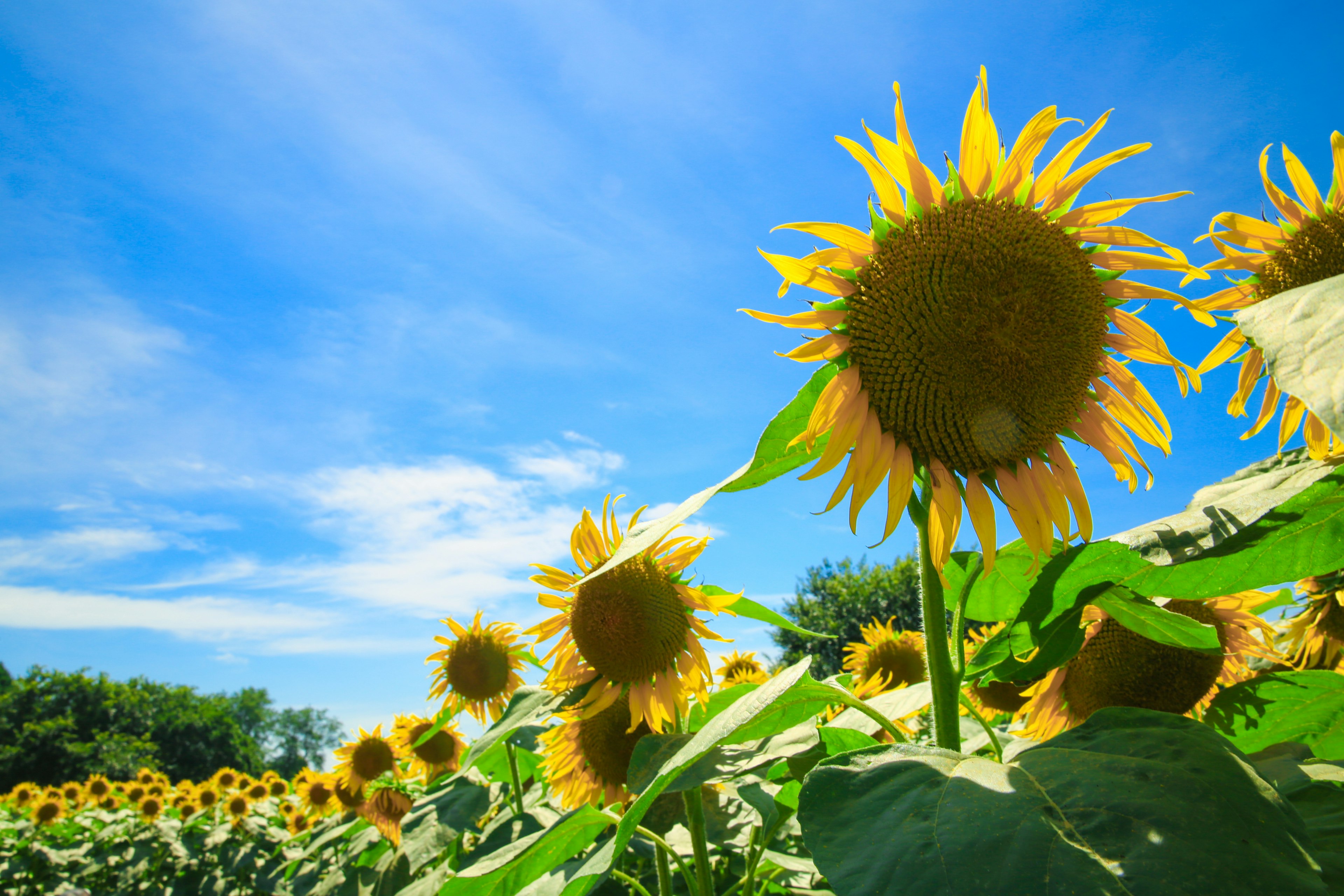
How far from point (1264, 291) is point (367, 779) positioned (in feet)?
24.2

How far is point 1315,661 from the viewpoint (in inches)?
139

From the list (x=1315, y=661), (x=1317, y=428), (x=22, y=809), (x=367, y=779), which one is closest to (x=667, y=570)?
(x=1317, y=428)

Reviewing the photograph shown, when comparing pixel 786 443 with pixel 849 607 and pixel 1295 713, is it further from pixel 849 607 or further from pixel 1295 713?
pixel 849 607

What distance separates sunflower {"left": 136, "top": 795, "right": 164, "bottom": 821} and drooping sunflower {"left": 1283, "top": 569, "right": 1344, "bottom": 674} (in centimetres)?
1342

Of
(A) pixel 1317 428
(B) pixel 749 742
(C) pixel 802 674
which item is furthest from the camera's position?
(B) pixel 749 742

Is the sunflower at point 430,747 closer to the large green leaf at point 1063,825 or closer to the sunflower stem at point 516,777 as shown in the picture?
the sunflower stem at point 516,777

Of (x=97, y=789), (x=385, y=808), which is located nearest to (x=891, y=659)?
(x=385, y=808)

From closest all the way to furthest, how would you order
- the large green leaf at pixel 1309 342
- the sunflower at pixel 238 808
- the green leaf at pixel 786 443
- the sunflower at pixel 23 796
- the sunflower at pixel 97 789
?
the large green leaf at pixel 1309 342 < the green leaf at pixel 786 443 < the sunflower at pixel 238 808 < the sunflower at pixel 97 789 < the sunflower at pixel 23 796

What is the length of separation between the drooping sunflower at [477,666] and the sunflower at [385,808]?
4.94 ft

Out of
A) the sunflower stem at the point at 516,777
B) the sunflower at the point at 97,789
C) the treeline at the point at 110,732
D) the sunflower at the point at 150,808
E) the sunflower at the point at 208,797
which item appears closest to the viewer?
the sunflower stem at the point at 516,777

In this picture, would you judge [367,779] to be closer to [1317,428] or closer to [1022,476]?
[1022,476]

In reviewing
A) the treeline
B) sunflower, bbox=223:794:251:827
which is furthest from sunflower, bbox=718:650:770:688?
the treeline

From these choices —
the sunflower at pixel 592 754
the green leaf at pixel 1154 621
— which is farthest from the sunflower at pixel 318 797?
the green leaf at pixel 1154 621

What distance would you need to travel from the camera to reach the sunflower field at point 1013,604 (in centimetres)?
111
